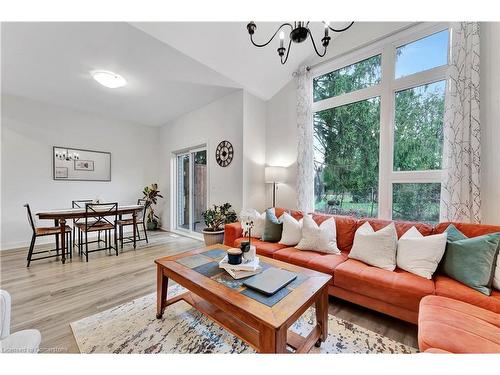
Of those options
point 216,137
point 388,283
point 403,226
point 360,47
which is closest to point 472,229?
point 403,226

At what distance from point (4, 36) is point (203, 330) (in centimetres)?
390

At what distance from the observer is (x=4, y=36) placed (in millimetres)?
2430

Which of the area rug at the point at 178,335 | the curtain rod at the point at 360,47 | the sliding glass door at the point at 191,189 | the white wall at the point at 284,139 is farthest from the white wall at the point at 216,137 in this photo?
the area rug at the point at 178,335

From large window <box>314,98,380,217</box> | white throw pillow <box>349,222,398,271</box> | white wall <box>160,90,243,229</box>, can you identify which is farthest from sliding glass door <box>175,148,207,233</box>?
white throw pillow <box>349,222,398,271</box>

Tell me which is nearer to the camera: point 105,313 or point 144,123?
point 105,313

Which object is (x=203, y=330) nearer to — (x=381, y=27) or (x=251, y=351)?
(x=251, y=351)

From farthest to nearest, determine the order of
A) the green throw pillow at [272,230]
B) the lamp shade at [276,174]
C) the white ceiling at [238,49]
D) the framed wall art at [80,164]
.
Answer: the framed wall art at [80,164] → the lamp shade at [276,174] → the green throw pillow at [272,230] → the white ceiling at [238,49]

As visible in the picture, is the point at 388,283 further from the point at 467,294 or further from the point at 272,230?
the point at 272,230

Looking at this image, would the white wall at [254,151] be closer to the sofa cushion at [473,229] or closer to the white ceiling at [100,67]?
the white ceiling at [100,67]

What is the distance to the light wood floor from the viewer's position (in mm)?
1710

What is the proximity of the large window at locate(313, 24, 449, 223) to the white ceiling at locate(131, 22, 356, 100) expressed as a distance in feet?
1.78

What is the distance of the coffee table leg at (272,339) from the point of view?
1050 mm

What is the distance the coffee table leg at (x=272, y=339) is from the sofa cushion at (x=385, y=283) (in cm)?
108

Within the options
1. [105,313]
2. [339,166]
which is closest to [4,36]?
[105,313]
